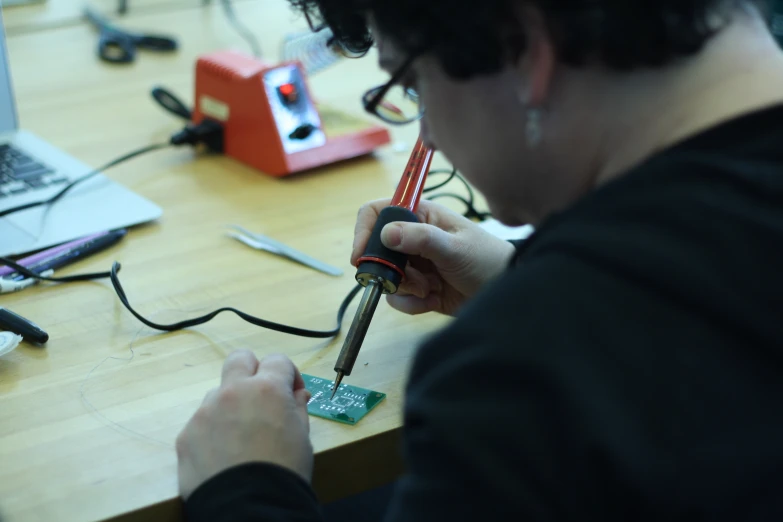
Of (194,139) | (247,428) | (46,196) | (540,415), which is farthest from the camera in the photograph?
(194,139)

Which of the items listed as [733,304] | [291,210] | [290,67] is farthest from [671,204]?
[290,67]

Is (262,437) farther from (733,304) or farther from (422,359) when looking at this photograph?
(733,304)

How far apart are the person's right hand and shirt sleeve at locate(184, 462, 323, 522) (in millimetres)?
256

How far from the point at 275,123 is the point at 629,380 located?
0.81 m

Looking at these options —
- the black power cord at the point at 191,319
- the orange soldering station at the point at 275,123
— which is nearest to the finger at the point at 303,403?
the black power cord at the point at 191,319

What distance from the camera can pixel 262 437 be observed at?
0.63 m

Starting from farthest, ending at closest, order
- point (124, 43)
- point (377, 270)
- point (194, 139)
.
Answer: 1. point (124, 43)
2. point (194, 139)
3. point (377, 270)

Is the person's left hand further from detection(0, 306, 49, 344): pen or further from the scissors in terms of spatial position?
the scissors

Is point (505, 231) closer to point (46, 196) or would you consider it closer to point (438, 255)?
point (438, 255)

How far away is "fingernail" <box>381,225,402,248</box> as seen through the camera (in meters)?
0.79

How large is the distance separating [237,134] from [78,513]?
69cm

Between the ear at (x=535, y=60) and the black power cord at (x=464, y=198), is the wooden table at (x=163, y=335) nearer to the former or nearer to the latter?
the black power cord at (x=464, y=198)

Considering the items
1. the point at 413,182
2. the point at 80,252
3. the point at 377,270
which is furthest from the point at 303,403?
the point at 80,252

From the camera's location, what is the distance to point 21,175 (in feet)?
3.62
